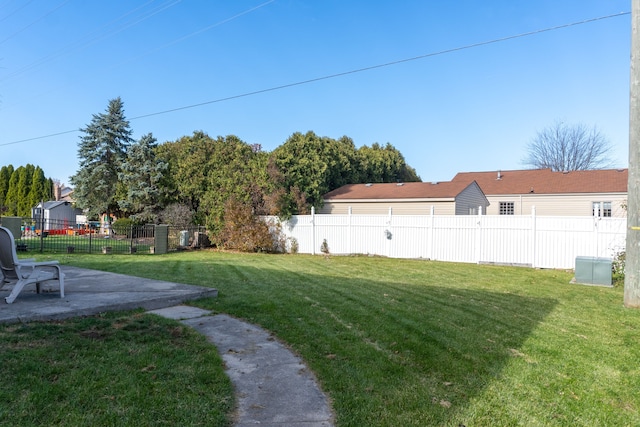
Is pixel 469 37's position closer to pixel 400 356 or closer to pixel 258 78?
pixel 258 78

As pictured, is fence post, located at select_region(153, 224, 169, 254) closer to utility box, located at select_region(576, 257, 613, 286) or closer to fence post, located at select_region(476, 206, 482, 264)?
fence post, located at select_region(476, 206, 482, 264)

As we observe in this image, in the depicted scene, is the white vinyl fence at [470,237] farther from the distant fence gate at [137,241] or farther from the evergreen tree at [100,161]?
the evergreen tree at [100,161]

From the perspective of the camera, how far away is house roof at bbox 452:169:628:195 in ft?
92.0

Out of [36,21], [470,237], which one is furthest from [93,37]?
[470,237]

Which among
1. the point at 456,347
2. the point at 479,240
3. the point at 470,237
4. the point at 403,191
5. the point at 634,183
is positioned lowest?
the point at 456,347

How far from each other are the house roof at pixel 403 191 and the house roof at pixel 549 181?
431 centimetres

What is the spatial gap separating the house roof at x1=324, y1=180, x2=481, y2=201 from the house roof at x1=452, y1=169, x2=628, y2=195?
170 inches

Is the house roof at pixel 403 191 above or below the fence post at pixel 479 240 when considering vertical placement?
above

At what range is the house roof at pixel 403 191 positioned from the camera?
21.4 metres

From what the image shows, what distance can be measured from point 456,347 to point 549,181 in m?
31.5

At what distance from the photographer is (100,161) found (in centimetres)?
3266

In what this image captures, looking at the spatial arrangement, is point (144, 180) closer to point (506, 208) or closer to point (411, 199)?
point (411, 199)

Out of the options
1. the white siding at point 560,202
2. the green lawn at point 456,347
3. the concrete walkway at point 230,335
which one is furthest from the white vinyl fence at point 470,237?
the white siding at point 560,202

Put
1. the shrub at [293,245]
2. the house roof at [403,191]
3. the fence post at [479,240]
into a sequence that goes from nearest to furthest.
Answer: the fence post at [479,240] → the shrub at [293,245] → the house roof at [403,191]
